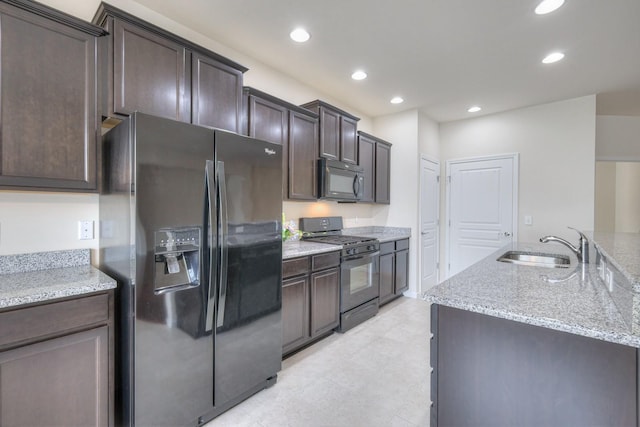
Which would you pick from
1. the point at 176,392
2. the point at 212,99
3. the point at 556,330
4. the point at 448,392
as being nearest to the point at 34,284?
A: the point at 176,392

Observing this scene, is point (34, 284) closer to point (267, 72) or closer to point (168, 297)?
point (168, 297)

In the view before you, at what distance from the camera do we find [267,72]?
3133 mm

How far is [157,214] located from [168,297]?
1.49ft

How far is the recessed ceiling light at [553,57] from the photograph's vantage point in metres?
2.80

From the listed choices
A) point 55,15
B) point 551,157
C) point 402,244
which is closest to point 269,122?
point 55,15

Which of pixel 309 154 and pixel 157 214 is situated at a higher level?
pixel 309 154

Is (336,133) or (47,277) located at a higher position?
(336,133)

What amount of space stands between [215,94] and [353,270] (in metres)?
2.16

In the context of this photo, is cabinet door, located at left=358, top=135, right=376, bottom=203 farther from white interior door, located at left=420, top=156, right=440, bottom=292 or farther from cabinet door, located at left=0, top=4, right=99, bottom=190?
cabinet door, located at left=0, top=4, right=99, bottom=190

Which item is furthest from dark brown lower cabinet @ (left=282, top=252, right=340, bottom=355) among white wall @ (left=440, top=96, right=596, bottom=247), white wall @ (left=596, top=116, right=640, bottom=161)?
white wall @ (left=596, top=116, right=640, bottom=161)

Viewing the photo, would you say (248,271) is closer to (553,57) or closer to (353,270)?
(353,270)

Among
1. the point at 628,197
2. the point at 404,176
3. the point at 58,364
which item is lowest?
the point at 58,364

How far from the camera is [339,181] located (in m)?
3.48

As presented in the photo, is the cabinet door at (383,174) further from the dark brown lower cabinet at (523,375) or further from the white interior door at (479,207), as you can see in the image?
the dark brown lower cabinet at (523,375)
